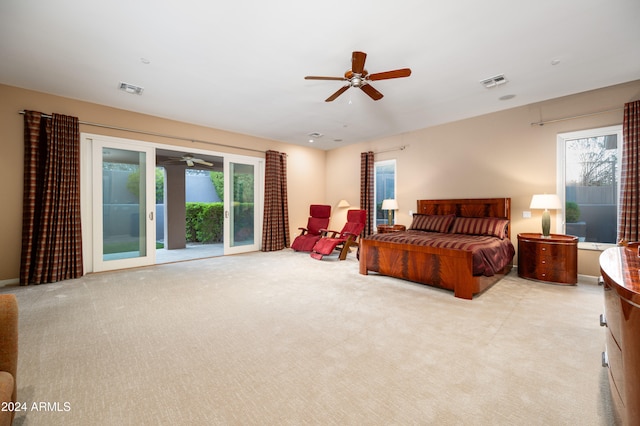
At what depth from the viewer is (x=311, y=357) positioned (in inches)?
74.4

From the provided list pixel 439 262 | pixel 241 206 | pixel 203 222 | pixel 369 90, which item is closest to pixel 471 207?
pixel 439 262

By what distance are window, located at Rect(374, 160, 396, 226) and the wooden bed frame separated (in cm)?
171

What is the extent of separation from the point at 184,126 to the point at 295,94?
2676 millimetres

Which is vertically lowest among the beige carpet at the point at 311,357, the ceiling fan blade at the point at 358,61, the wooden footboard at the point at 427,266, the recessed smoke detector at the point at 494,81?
the beige carpet at the point at 311,357

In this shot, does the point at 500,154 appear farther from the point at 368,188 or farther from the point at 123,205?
the point at 123,205

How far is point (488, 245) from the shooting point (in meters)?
3.46

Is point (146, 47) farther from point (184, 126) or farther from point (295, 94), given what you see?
point (184, 126)

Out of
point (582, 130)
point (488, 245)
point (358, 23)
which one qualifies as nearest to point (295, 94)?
point (358, 23)

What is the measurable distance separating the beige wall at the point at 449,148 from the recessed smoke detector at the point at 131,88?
3.11ft

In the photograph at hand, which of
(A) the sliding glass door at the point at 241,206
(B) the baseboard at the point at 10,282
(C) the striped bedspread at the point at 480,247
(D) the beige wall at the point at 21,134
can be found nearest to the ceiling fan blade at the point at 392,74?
(C) the striped bedspread at the point at 480,247

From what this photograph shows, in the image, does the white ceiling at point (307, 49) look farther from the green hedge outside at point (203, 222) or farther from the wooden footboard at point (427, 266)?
the green hedge outside at point (203, 222)

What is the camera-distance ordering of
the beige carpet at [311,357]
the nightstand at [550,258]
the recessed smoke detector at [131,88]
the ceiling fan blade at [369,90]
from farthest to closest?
the recessed smoke detector at [131,88], the nightstand at [550,258], the ceiling fan blade at [369,90], the beige carpet at [311,357]

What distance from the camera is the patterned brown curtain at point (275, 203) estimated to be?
641 centimetres

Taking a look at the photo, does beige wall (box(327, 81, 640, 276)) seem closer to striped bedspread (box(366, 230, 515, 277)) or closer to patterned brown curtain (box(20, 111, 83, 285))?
striped bedspread (box(366, 230, 515, 277))
